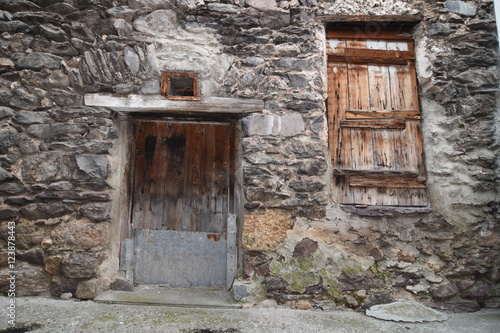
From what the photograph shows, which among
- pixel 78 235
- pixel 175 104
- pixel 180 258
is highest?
pixel 175 104

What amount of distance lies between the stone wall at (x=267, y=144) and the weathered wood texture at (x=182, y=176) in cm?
33

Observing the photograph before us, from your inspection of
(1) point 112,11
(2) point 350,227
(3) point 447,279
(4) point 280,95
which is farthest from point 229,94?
(3) point 447,279

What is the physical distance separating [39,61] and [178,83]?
123 cm

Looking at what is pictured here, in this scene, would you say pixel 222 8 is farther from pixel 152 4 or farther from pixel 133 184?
pixel 133 184

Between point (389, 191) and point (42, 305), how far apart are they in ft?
10.2

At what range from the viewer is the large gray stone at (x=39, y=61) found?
9.93ft

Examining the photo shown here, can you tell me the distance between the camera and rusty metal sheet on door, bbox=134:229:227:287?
320 cm

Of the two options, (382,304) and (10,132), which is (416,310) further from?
(10,132)

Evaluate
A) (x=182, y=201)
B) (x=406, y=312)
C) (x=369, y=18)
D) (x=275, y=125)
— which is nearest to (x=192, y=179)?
(x=182, y=201)

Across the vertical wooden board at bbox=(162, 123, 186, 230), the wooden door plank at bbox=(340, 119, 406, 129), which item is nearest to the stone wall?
the wooden door plank at bbox=(340, 119, 406, 129)

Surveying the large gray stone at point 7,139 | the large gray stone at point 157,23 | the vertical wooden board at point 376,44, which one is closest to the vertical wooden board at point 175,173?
the large gray stone at point 157,23

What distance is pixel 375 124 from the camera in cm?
325

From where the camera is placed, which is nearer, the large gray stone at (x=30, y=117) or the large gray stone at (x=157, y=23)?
the large gray stone at (x=30, y=117)

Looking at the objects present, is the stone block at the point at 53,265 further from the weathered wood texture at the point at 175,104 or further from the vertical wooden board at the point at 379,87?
the vertical wooden board at the point at 379,87
